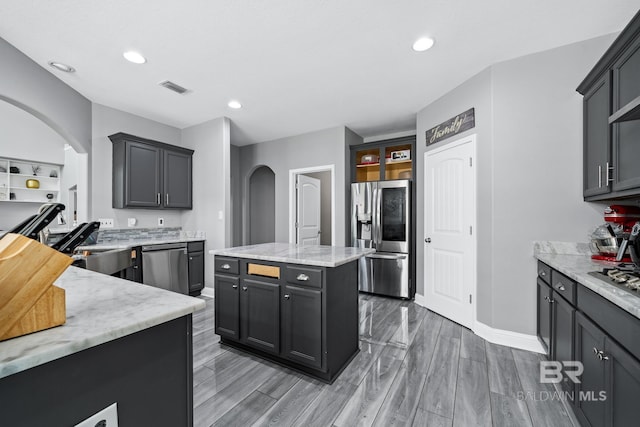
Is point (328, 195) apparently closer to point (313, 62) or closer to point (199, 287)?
point (199, 287)

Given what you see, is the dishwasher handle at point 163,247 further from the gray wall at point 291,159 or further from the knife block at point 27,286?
the knife block at point 27,286

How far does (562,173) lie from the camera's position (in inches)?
92.4

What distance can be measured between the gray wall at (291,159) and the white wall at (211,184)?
→ 4.07 ft

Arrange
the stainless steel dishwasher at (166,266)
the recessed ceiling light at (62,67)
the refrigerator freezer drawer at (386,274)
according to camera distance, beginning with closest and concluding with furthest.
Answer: the recessed ceiling light at (62,67) → the stainless steel dishwasher at (166,266) → the refrigerator freezer drawer at (386,274)

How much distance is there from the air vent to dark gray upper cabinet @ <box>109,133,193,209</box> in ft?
Answer: 3.35

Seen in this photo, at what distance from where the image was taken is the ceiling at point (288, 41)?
193 cm

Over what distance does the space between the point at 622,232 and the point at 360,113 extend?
3013 mm

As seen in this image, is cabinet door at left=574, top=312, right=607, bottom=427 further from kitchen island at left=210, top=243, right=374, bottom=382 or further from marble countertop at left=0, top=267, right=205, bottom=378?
marble countertop at left=0, top=267, right=205, bottom=378

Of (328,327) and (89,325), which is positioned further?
(328,327)

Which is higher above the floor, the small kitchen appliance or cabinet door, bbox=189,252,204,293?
the small kitchen appliance

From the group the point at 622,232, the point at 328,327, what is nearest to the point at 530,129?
the point at 622,232

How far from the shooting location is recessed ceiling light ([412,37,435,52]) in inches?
89.0

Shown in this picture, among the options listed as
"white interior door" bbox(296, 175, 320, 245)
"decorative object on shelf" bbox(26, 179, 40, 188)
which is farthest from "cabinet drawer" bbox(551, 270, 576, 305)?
"decorative object on shelf" bbox(26, 179, 40, 188)

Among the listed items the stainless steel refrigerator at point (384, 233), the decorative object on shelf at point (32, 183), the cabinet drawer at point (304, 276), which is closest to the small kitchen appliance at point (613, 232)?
the stainless steel refrigerator at point (384, 233)
